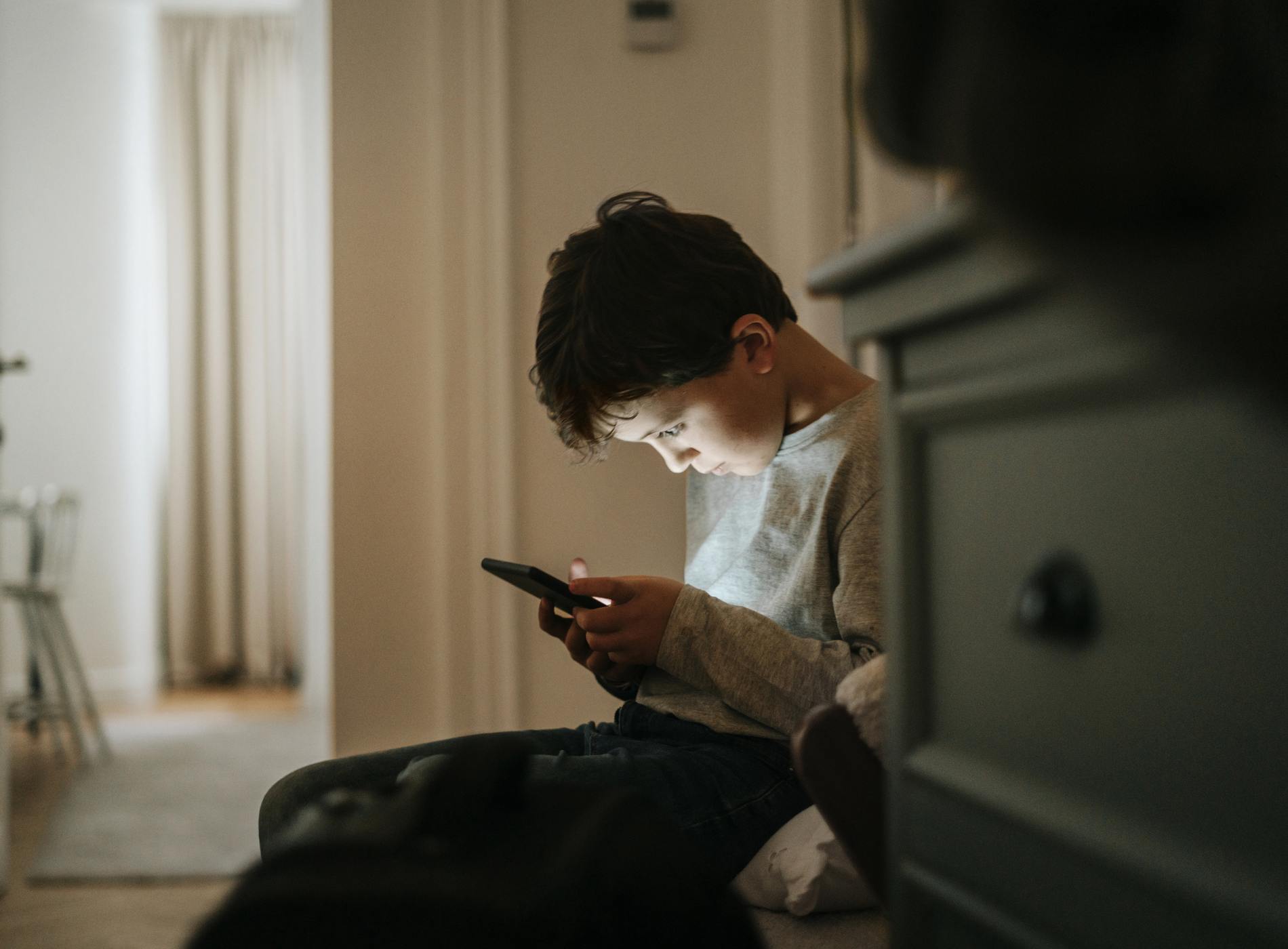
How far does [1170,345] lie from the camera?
0.81 feet

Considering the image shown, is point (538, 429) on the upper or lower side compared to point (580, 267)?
lower

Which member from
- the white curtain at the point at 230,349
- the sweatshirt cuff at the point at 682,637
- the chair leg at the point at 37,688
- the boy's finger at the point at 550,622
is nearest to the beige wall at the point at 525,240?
the boy's finger at the point at 550,622

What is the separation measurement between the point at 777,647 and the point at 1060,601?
1.49ft

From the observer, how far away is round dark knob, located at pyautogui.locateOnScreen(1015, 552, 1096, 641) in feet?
1.22

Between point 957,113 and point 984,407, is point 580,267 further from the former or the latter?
point 957,113

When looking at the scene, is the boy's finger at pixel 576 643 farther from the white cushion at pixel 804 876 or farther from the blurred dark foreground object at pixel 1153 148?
the blurred dark foreground object at pixel 1153 148

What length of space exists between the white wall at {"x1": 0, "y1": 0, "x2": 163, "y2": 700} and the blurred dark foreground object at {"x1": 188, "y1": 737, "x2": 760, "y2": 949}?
377cm

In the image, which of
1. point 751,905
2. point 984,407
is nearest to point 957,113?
point 984,407

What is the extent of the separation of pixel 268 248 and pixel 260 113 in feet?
1.86

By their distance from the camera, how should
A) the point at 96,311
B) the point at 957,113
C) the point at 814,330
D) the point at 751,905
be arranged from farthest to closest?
the point at 96,311
the point at 814,330
the point at 751,905
the point at 957,113

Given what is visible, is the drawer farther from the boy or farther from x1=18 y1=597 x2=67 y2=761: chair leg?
x1=18 y1=597 x2=67 y2=761: chair leg

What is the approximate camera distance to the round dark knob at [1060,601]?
14.6 inches

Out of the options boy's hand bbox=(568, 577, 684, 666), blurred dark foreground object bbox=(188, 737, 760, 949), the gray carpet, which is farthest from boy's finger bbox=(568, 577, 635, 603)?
the gray carpet

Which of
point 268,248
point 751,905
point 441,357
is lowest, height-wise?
point 751,905
